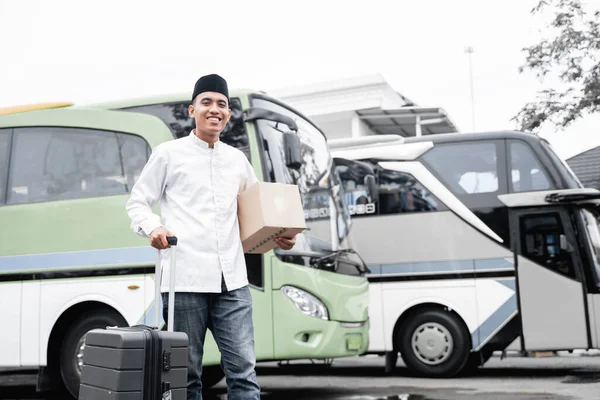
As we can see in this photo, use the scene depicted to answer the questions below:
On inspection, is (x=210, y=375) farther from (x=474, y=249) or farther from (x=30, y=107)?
(x=474, y=249)

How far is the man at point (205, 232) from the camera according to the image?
3977mm

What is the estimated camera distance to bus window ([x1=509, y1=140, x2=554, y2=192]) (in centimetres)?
1016

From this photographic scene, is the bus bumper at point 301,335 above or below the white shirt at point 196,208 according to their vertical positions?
below

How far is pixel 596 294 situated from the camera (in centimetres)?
977

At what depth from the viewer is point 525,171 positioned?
33.7 ft

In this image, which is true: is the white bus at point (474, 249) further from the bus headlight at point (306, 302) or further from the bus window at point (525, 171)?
the bus headlight at point (306, 302)

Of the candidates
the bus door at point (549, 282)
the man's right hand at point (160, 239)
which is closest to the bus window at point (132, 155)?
the man's right hand at point (160, 239)

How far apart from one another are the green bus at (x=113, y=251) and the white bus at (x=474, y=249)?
8.10 ft

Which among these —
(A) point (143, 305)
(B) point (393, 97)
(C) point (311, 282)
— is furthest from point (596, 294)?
(B) point (393, 97)

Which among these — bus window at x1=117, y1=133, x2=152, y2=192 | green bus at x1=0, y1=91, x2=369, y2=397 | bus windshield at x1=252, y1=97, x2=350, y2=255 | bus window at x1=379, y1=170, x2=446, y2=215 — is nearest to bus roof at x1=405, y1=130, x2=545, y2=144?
bus window at x1=379, y1=170, x2=446, y2=215

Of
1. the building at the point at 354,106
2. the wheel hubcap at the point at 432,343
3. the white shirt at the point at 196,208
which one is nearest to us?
the white shirt at the point at 196,208

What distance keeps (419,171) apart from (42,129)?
200 inches

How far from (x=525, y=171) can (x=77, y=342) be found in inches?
231

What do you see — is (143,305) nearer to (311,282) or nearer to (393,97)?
(311,282)
